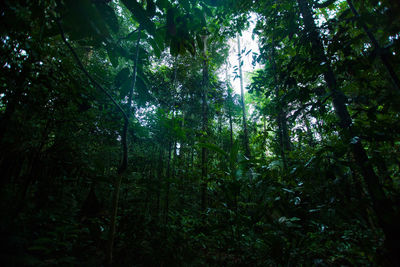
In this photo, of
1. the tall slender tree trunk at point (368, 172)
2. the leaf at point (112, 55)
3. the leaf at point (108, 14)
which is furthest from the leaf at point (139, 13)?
the tall slender tree trunk at point (368, 172)

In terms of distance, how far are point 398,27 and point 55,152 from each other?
2.79m

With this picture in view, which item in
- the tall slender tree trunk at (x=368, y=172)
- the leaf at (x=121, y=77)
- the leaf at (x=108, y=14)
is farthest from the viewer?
the leaf at (x=121, y=77)

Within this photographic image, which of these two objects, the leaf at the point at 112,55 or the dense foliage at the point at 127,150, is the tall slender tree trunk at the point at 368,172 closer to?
the dense foliage at the point at 127,150

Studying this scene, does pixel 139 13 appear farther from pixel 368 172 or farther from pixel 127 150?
pixel 368 172

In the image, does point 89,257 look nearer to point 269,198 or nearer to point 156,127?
point 269,198

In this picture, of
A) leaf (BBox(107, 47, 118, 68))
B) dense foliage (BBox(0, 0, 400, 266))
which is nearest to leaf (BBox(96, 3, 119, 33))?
dense foliage (BBox(0, 0, 400, 266))

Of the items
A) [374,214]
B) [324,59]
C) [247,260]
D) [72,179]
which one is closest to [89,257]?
[72,179]

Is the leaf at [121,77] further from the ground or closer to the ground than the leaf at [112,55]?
closer to the ground

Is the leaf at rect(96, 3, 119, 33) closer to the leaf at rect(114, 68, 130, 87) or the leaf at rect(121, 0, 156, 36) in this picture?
the leaf at rect(121, 0, 156, 36)

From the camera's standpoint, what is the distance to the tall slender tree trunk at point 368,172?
118cm

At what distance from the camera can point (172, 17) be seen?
118 cm

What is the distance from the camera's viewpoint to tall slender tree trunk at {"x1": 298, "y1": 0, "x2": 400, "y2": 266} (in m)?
1.18

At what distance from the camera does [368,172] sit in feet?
5.08

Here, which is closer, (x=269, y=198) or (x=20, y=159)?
(x=20, y=159)
